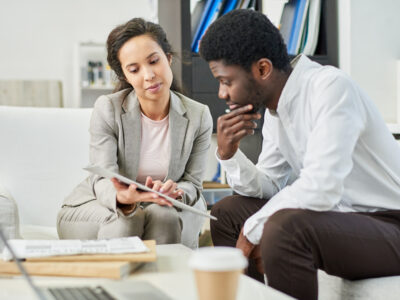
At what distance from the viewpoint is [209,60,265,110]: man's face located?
1.26 m

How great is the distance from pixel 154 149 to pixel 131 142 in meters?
0.10

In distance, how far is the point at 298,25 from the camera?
8.50ft

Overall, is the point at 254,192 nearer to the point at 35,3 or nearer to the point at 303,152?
the point at 303,152

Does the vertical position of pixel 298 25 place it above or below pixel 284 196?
above

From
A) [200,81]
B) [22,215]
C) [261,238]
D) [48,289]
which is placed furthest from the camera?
A: [200,81]

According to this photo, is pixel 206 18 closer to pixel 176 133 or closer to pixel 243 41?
pixel 176 133

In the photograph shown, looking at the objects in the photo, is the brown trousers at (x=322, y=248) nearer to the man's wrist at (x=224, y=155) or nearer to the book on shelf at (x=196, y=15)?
the man's wrist at (x=224, y=155)

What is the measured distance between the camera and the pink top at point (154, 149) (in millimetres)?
1800

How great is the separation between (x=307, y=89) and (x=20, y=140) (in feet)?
3.95

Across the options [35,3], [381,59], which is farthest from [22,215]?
[35,3]

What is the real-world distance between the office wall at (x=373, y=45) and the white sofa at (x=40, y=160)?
4.36 ft

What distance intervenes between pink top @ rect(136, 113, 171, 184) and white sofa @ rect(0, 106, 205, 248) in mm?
351

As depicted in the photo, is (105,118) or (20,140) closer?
(105,118)

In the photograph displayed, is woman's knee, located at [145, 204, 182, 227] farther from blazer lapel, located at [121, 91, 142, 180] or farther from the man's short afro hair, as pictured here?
the man's short afro hair
